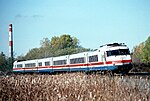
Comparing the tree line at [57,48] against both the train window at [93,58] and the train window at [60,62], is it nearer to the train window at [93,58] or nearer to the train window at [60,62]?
the train window at [60,62]

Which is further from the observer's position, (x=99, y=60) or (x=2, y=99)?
(x=99, y=60)

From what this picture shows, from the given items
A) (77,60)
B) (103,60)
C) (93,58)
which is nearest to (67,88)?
(103,60)

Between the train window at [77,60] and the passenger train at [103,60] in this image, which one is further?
the train window at [77,60]

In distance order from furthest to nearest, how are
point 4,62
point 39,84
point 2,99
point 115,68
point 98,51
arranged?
point 4,62 → point 98,51 → point 115,68 → point 39,84 → point 2,99

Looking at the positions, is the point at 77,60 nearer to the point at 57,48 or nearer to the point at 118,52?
the point at 118,52

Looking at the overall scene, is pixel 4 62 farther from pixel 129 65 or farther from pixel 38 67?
pixel 129 65

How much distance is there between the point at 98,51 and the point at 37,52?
7545cm

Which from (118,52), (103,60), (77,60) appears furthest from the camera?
(77,60)

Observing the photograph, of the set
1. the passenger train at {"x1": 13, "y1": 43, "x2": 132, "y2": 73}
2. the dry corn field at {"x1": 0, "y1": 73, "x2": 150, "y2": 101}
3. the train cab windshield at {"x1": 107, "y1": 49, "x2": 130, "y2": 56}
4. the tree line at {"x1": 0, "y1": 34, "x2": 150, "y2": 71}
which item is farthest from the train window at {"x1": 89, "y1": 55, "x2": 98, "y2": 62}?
the tree line at {"x1": 0, "y1": 34, "x2": 150, "y2": 71}

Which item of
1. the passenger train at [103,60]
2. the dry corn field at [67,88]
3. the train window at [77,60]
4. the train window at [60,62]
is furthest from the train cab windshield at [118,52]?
the dry corn field at [67,88]

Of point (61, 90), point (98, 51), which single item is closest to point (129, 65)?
point (98, 51)

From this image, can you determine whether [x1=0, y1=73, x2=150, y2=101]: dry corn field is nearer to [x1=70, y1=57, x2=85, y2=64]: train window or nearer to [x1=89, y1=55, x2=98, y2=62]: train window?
[x1=89, y1=55, x2=98, y2=62]: train window

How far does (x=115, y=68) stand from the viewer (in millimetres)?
27375

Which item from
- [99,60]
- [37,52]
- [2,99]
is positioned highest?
[37,52]
